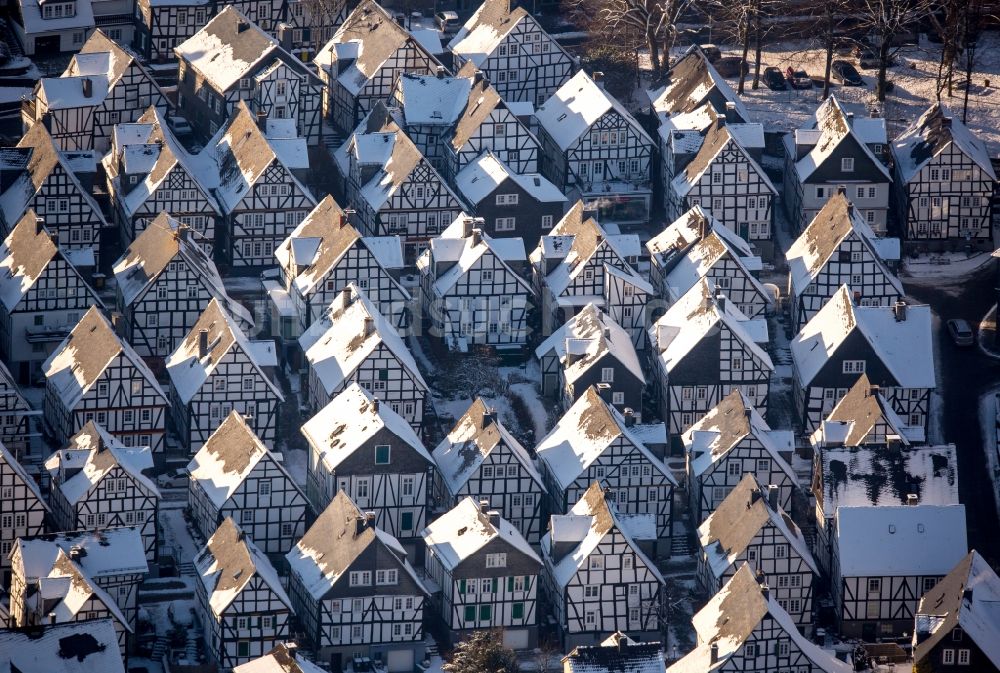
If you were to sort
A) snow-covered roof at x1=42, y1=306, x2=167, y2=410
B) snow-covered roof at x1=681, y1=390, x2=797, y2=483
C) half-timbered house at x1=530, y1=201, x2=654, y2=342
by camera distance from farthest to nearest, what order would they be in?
half-timbered house at x1=530, y1=201, x2=654, y2=342 → snow-covered roof at x1=42, y1=306, x2=167, y2=410 → snow-covered roof at x1=681, y1=390, x2=797, y2=483

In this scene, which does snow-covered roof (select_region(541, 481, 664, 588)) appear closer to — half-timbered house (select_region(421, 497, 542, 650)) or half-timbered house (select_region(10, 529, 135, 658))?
half-timbered house (select_region(421, 497, 542, 650))

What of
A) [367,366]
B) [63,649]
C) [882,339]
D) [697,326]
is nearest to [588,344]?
[697,326]

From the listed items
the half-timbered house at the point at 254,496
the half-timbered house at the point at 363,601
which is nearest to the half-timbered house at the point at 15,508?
the half-timbered house at the point at 254,496

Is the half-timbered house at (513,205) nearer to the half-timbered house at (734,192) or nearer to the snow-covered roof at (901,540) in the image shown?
the half-timbered house at (734,192)

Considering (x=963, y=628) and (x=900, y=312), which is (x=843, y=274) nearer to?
(x=900, y=312)

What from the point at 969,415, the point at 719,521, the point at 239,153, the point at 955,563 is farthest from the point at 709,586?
the point at 239,153

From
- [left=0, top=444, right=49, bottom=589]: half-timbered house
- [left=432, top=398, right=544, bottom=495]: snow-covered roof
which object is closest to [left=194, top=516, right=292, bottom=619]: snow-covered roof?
[left=0, top=444, right=49, bottom=589]: half-timbered house
